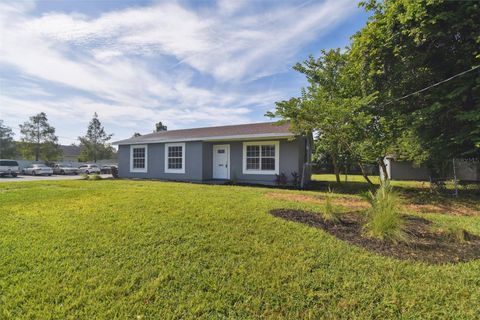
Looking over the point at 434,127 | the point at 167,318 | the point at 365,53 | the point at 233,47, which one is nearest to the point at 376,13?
the point at 365,53

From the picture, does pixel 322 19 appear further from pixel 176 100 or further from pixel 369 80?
pixel 176 100

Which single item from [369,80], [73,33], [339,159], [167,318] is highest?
[73,33]

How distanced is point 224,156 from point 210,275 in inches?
460

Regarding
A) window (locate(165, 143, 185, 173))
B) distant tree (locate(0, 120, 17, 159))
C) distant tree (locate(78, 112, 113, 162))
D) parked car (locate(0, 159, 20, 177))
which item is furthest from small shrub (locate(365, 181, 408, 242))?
distant tree (locate(0, 120, 17, 159))

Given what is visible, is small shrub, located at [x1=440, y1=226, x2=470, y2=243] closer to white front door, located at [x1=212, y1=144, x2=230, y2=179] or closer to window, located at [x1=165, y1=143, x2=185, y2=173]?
white front door, located at [x1=212, y1=144, x2=230, y2=179]

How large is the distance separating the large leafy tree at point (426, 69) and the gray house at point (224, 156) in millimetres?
4402

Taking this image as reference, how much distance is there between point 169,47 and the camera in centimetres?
998

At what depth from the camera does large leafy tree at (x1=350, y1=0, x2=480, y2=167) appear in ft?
25.9

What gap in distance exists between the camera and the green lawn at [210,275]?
103 inches

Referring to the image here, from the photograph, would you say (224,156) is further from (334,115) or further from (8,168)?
(8,168)

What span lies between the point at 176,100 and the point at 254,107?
5531 mm

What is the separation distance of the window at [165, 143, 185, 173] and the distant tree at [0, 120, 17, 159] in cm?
3721

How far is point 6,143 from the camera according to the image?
37312 millimetres

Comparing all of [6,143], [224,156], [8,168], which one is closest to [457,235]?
[224,156]
